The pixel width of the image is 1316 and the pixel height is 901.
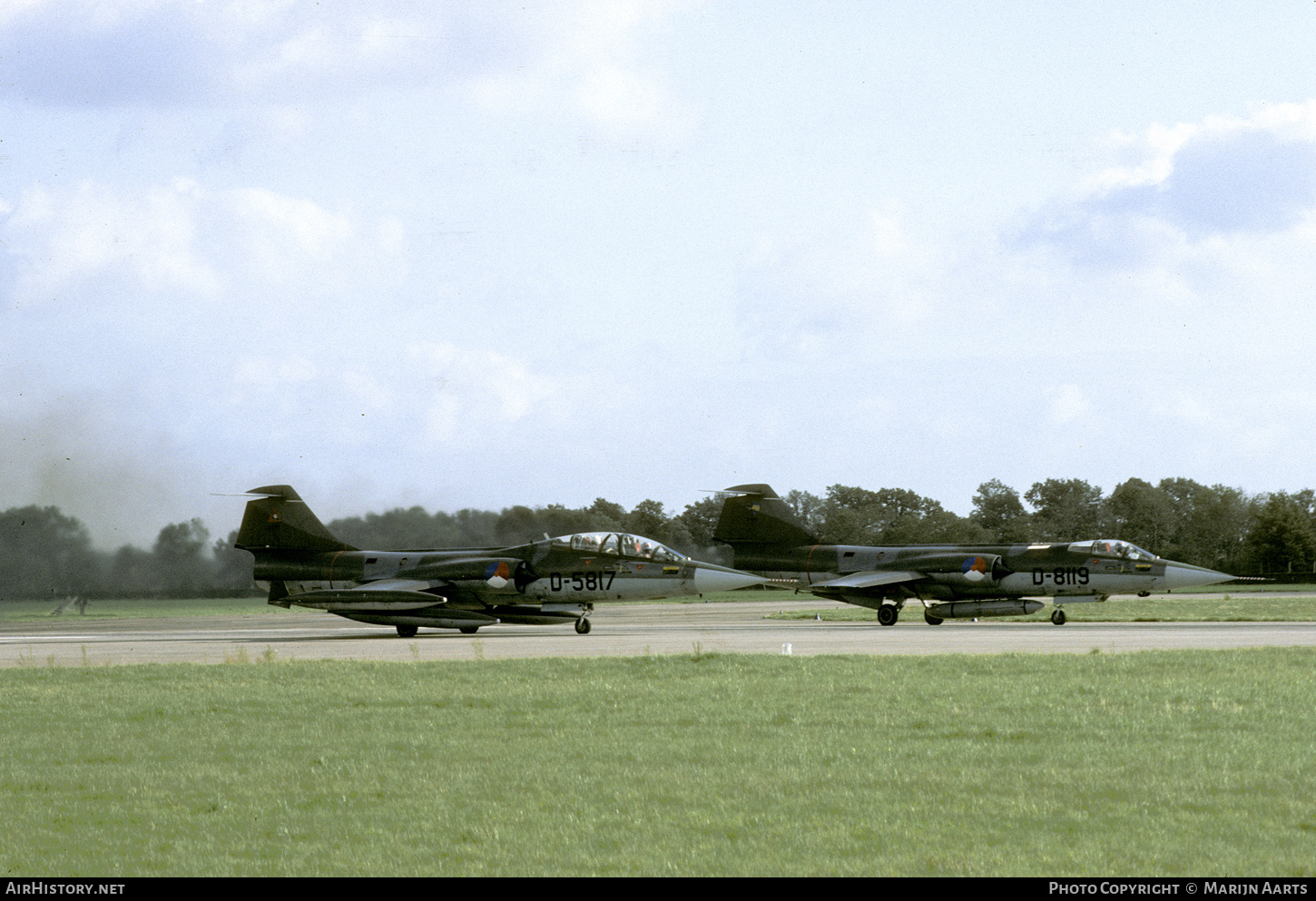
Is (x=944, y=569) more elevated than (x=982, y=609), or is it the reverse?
(x=944, y=569)

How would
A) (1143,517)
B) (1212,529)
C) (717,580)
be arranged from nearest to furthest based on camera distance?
(717,580) → (1212,529) → (1143,517)

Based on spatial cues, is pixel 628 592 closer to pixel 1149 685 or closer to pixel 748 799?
pixel 1149 685

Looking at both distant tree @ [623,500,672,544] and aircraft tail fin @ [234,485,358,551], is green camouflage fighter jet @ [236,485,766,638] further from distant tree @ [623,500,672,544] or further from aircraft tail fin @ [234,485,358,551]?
distant tree @ [623,500,672,544]

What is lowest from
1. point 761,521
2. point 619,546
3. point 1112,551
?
point 1112,551

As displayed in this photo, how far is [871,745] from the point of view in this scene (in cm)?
988

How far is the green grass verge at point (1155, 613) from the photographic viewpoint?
33.2 m

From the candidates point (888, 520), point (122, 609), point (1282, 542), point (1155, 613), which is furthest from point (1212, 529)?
point (122, 609)

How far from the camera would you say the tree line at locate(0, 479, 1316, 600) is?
136ft

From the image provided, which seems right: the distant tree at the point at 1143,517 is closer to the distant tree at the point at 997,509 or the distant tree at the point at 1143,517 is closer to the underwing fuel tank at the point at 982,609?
the distant tree at the point at 997,509

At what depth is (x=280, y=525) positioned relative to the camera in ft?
105

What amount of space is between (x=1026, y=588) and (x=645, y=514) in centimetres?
5798

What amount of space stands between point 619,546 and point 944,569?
31.9 feet

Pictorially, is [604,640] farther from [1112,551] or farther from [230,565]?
[230,565]

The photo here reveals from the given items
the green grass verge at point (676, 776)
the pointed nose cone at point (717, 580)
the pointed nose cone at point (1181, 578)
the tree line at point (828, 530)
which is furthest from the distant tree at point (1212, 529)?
the green grass verge at point (676, 776)
